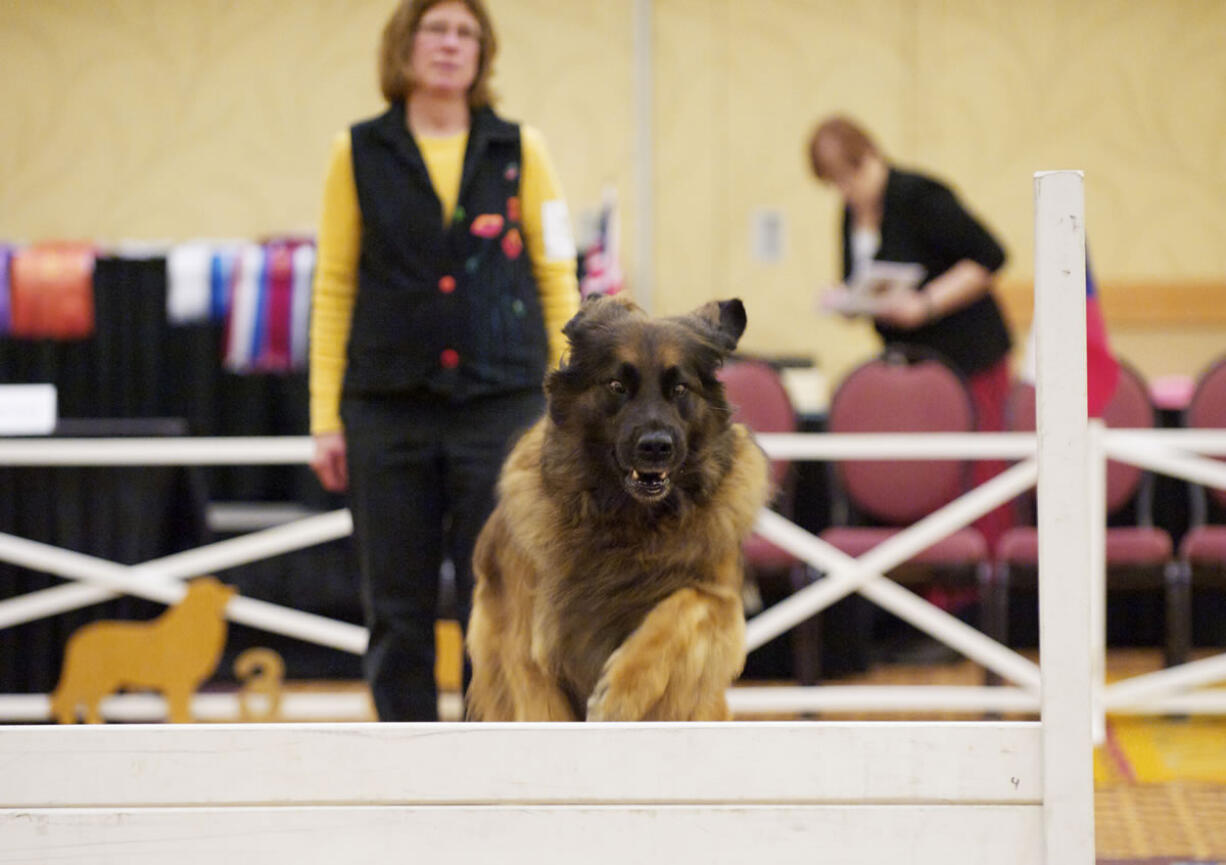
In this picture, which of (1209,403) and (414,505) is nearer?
(414,505)

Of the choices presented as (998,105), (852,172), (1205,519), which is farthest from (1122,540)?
(998,105)

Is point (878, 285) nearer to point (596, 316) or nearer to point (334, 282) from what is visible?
point (334, 282)

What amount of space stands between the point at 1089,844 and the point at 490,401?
3.84 feet

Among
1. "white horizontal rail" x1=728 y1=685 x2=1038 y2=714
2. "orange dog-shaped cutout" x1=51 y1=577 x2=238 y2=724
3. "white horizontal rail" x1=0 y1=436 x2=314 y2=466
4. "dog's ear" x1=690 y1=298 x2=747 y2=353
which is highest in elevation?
"dog's ear" x1=690 y1=298 x2=747 y2=353

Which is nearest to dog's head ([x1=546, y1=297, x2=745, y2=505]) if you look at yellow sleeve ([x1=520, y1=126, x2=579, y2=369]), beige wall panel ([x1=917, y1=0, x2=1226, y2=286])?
yellow sleeve ([x1=520, y1=126, x2=579, y2=369])

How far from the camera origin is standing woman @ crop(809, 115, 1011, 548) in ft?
14.6

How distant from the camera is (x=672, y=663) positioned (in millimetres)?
1669

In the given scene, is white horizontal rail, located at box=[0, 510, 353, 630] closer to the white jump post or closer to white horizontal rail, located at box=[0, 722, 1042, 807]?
white horizontal rail, located at box=[0, 722, 1042, 807]

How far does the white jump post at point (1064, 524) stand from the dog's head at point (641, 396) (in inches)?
17.8

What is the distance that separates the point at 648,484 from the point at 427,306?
68 centimetres

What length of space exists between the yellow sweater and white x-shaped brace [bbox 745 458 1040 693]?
5.03 feet

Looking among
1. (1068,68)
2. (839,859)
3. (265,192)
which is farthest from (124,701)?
(1068,68)

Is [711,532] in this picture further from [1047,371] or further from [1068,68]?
[1068,68]

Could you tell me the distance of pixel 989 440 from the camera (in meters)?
3.63
